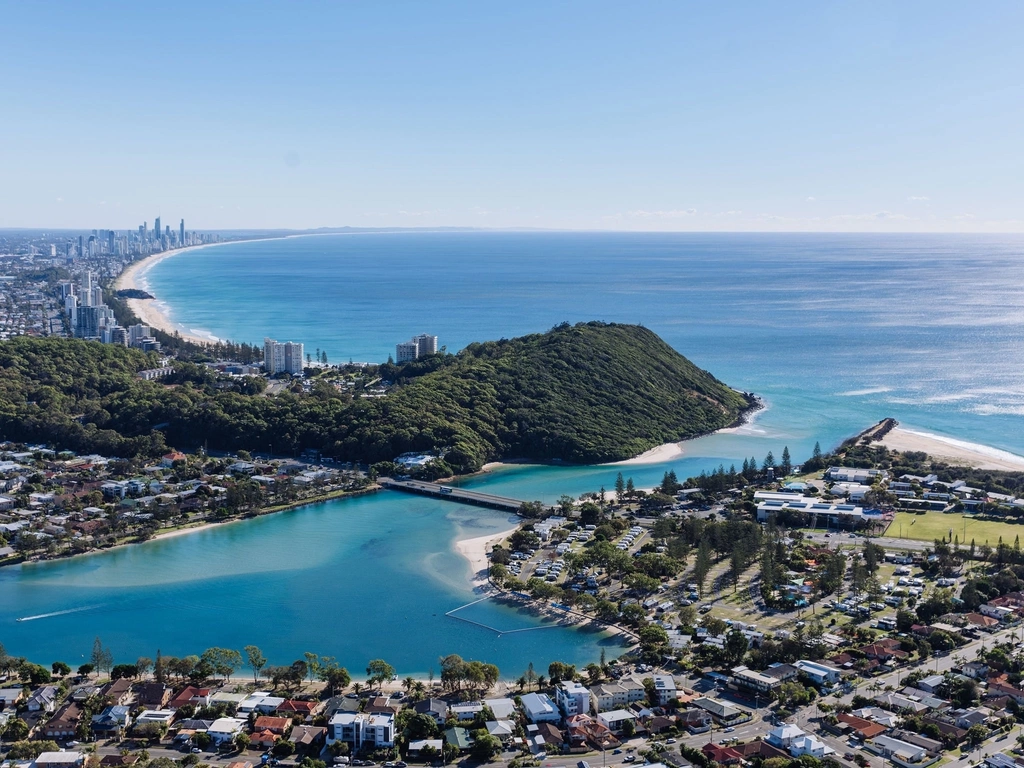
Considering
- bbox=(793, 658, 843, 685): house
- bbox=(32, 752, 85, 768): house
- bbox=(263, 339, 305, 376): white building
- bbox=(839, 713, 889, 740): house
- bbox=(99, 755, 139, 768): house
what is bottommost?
bbox=(99, 755, 139, 768): house

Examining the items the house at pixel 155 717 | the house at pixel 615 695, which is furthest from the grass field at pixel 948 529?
the house at pixel 155 717

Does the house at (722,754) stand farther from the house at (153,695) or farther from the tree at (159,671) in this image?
the tree at (159,671)

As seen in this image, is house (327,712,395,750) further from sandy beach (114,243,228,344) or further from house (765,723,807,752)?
sandy beach (114,243,228,344)

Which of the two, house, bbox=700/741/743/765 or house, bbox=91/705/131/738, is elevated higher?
house, bbox=700/741/743/765

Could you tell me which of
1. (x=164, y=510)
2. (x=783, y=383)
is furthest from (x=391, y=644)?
(x=783, y=383)

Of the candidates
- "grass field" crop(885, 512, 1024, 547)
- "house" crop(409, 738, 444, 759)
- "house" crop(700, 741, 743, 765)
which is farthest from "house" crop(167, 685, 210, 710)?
"grass field" crop(885, 512, 1024, 547)

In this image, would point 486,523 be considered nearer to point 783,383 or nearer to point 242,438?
point 242,438
